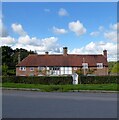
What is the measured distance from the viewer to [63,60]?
75.8 m

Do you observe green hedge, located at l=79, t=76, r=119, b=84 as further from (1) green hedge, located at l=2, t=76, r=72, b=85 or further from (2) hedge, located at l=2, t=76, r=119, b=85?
(1) green hedge, located at l=2, t=76, r=72, b=85

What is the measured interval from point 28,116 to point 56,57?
6640cm

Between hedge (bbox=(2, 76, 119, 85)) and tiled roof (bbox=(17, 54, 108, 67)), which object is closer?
hedge (bbox=(2, 76, 119, 85))

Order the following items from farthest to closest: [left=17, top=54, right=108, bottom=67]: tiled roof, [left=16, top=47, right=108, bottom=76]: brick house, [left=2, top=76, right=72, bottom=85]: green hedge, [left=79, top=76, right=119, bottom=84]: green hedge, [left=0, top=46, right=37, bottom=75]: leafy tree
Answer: [left=0, top=46, right=37, bottom=75]: leafy tree, [left=17, top=54, right=108, bottom=67]: tiled roof, [left=16, top=47, right=108, bottom=76]: brick house, [left=79, top=76, right=119, bottom=84]: green hedge, [left=2, top=76, right=72, bottom=85]: green hedge

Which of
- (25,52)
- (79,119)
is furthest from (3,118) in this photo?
(25,52)

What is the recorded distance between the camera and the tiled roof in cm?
7462

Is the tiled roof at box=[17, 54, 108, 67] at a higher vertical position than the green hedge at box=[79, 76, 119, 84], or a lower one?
higher

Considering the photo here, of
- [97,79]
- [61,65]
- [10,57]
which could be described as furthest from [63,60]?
[97,79]

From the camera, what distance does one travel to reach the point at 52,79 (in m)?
38.6

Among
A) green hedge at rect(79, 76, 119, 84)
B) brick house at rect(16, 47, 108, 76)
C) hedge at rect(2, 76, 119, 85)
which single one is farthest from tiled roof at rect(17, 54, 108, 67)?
green hedge at rect(79, 76, 119, 84)

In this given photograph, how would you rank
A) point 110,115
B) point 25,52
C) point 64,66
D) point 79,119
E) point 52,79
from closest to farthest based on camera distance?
point 79,119 → point 110,115 → point 52,79 → point 64,66 → point 25,52

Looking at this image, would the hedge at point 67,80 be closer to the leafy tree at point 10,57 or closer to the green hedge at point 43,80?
the green hedge at point 43,80

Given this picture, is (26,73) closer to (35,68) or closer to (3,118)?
(35,68)

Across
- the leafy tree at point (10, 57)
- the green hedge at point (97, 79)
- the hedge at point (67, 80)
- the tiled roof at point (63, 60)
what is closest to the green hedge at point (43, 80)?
the hedge at point (67, 80)
